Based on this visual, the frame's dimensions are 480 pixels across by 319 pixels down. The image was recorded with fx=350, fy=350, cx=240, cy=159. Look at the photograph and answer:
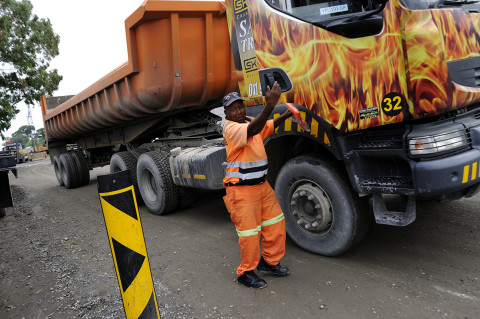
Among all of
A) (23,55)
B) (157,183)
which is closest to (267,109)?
(157,183)

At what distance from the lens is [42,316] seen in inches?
105

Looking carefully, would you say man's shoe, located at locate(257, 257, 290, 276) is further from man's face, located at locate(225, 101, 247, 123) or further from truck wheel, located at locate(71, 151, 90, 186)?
truck wheel, located at locate(71, 151, 90, 186)

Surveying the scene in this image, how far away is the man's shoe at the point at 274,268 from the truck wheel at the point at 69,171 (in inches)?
288

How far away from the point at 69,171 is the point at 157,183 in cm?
499

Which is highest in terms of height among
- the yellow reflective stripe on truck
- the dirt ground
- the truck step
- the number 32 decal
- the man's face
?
the man's face

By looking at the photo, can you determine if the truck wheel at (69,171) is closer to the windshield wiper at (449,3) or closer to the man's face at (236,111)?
the man's face at (236,111)

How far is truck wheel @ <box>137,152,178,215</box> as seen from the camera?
4923mm

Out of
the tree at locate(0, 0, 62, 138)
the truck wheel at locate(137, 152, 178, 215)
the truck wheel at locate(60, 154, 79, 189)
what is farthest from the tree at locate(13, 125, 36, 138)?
the truck wheel at locate(137, 152, 178, 215)

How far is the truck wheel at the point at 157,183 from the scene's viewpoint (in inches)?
194

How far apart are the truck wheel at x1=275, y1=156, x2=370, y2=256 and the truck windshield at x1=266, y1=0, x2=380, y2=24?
113cm

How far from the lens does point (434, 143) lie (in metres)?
2.32

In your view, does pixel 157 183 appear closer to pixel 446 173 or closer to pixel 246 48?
pixel 246 48

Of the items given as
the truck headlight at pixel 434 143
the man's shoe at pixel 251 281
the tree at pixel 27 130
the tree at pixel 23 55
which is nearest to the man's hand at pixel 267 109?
the truck headlight at pixel 434 143

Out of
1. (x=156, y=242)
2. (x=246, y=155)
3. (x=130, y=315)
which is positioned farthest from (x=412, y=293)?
(x=156, y=242)
